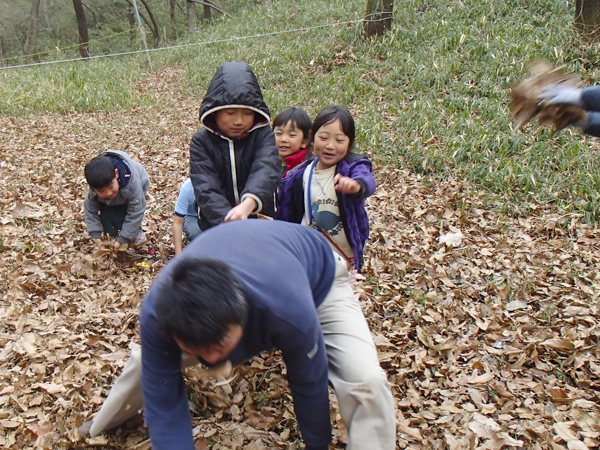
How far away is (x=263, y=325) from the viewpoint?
5.47 feet

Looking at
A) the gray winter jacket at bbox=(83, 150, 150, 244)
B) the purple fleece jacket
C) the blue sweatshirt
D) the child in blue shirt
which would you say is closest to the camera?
the blue sweatshirt

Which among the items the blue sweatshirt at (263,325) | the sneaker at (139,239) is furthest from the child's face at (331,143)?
the sneaker at (139,239)

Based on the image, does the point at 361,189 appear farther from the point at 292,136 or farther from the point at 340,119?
the point at 292,136

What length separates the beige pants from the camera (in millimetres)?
2020

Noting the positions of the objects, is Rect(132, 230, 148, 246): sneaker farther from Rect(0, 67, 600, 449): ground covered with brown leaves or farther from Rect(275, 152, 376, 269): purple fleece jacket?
Rect(275, 152, 376, 269): purple fleece jacket

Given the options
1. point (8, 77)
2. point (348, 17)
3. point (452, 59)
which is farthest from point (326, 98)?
point (8, 77)

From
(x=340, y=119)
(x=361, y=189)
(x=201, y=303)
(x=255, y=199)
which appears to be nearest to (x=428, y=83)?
(x=340, y=119)

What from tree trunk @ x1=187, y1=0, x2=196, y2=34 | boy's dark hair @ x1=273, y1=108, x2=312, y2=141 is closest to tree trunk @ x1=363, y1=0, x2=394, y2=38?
boy's dark hair @ x1=273, y1=108, x2=312, y2=141

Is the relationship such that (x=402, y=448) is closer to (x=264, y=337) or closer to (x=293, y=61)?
(x=264, y=337)

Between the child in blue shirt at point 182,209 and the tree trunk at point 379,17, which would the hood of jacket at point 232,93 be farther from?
the tree trunk at point 379,17

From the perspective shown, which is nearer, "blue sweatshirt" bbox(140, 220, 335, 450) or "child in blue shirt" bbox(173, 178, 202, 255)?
"blue sweatshirt" bbox(140, 220, 335, 450)

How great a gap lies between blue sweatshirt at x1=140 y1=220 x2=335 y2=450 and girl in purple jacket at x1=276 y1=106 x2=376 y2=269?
1.06 m

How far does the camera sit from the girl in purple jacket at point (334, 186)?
3070 mm

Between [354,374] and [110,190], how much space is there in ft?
10.3
